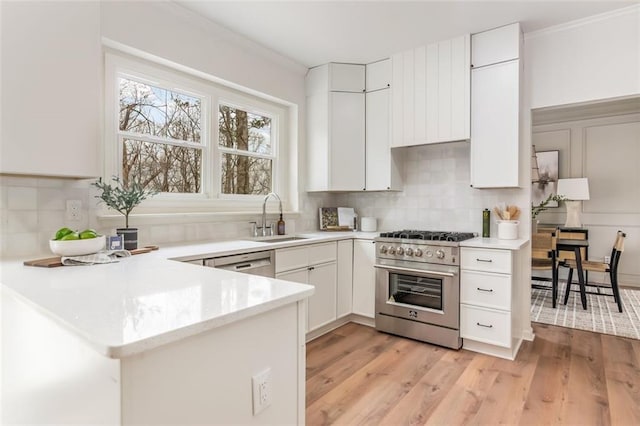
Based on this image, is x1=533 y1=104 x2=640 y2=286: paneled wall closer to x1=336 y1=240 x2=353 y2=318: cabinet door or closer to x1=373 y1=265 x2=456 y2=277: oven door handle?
x1=373 y1=265 x2=456 y2=277: oven door handle

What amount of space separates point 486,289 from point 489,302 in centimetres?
10

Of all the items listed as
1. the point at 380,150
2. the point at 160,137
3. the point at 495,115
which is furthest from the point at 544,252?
the point at 160,137

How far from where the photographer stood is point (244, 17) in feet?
8.95

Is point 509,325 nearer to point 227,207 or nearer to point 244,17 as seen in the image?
point 227,207

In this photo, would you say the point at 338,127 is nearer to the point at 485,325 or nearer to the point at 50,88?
the point at 485,325

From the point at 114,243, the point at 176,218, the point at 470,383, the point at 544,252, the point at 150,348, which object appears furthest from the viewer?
the point at 544,252

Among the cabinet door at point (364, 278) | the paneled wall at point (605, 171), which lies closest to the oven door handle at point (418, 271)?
the cabinet door at point (364, 278)

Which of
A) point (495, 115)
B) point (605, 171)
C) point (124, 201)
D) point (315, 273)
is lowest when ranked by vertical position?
point (315, 273)

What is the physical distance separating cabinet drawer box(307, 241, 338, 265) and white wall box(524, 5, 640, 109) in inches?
82.4

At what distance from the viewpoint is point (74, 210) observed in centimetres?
214

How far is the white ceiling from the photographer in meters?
2.58

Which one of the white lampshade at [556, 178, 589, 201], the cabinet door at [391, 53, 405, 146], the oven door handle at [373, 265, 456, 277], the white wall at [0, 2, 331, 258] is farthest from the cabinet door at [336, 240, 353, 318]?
the white lampshade at [556, 178, 589, 201]

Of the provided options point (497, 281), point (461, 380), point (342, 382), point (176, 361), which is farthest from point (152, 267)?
point (497, 281)

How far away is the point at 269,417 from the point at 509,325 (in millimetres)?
2221
